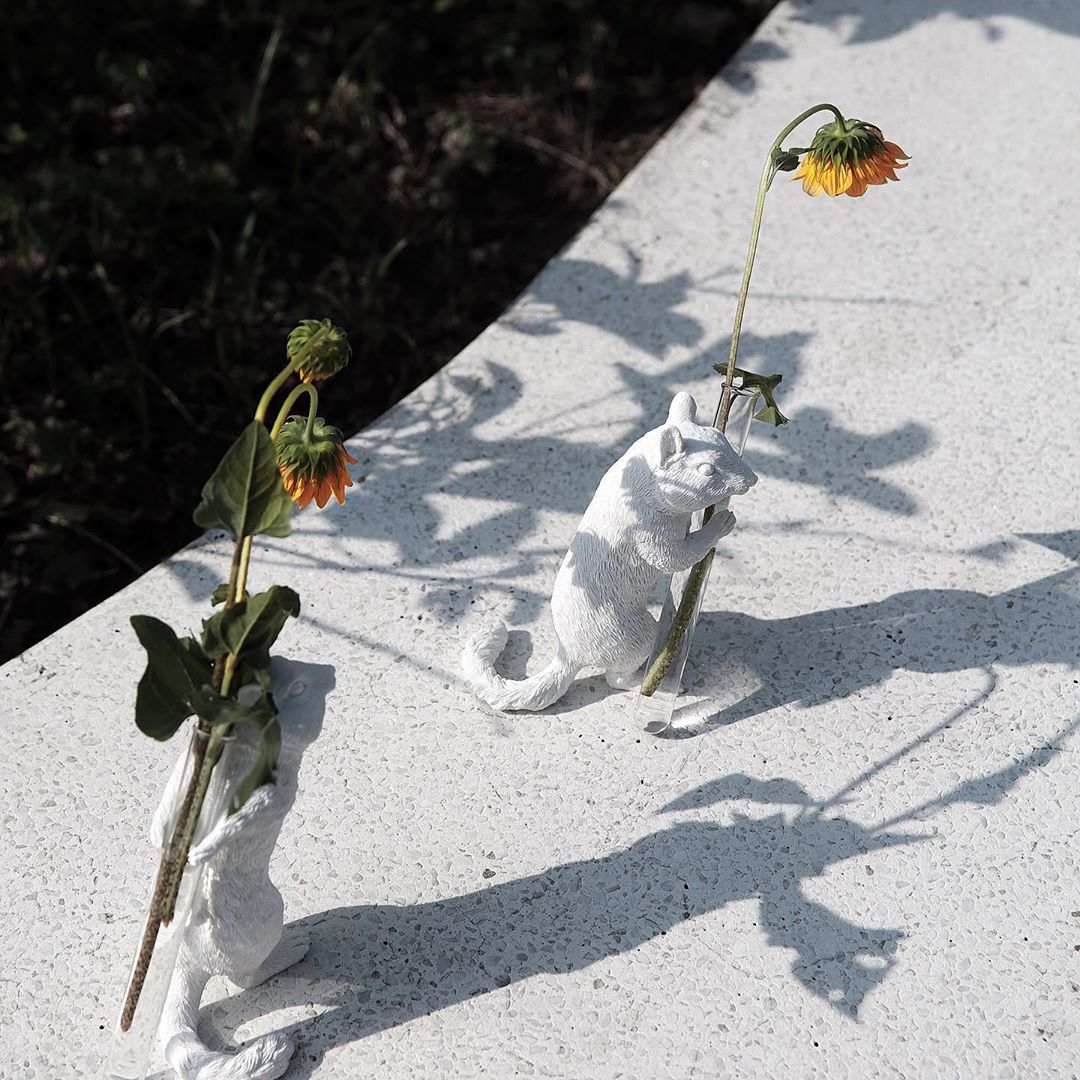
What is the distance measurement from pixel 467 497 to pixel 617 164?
4.98 ft

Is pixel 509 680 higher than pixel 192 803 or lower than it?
lower

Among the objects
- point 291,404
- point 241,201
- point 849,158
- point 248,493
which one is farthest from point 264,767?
point 241,201

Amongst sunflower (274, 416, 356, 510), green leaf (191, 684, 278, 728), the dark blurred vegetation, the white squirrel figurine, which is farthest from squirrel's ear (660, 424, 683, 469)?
the dark blurred vegetation

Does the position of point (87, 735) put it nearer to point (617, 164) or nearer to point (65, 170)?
point (65, 170)

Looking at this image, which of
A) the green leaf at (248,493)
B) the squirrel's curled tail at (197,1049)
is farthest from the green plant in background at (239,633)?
the squirrel's curled tail at (197,1049)

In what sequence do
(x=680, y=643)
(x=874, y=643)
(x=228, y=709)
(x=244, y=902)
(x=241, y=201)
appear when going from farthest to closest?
(x=241, y=201)
(x=874, y=643)
(x=680, y=643)
(x=244, y=902)
(x=228, y=709)

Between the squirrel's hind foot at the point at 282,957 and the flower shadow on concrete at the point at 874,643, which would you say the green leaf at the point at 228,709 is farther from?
the flower shadow on concrete at the point at 874,643

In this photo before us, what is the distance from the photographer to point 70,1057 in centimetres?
232

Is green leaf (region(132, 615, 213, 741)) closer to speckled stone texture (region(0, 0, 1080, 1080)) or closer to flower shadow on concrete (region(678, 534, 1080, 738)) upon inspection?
speckled stone texture (region(0, 0, 1080, 1080))

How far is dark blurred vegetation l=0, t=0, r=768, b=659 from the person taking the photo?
3.60 meters

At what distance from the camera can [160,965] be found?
7.23 feet

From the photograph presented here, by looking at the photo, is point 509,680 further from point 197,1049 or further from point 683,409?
point 197,1049

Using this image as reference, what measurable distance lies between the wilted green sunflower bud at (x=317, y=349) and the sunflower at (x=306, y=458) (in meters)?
0.10

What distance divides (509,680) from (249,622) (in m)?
0.89
